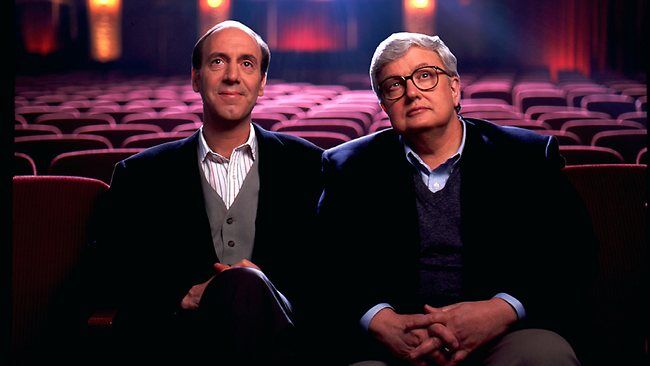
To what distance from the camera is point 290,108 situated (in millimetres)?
6562

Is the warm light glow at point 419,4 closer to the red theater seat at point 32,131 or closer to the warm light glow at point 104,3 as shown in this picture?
the warm light glow at point 104,3

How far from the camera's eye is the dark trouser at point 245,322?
160cm

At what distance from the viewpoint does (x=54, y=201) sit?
7.22ft

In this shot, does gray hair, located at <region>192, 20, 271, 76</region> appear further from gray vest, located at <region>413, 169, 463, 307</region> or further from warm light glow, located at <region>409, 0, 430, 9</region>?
warm light glow, located at <region>409, 0, 430, 9</region>

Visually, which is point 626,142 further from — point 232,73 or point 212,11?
point 212,11

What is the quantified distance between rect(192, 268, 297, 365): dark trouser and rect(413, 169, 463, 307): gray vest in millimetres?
466

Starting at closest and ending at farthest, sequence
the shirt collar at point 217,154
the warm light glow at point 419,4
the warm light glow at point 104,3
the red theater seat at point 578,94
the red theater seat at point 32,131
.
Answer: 1. the shirt collar at point 217,154
2. the red theater seat at point 32,131
3. the red theater seat at point 578,94
4. the warm light glow at point 419,4
5. the warm light glow at point 104,3

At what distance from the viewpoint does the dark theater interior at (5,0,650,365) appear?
2.15m

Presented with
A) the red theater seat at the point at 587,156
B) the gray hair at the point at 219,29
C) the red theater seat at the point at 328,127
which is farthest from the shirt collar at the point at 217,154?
the red theater seat at the point at 328,127

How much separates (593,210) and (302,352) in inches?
43.2

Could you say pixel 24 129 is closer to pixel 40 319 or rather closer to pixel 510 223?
pixel 40 319

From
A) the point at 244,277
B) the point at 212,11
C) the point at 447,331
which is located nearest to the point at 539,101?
the point at 447,331

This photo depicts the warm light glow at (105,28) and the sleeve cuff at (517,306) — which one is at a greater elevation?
the warm light glow at (105,28)

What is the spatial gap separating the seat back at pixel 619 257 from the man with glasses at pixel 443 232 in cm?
27
